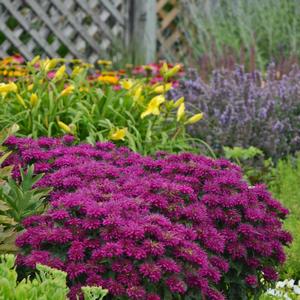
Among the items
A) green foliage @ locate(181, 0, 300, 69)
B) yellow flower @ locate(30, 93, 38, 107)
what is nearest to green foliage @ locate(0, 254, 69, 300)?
yellow flower @ locate(30, 93, 38, 107)

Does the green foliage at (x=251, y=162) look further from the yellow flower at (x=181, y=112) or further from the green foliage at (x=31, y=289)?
the green foliage at (x=31, y=289)

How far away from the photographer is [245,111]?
573 cm

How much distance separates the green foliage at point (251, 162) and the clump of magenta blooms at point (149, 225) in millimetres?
1614

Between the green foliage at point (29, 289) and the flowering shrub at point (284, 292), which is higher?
the green foliage at point (29, 289)

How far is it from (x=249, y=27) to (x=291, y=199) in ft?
15.1

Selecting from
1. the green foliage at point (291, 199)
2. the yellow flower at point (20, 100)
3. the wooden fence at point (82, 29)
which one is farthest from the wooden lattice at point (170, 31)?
the yellow flower at point (20, 100)

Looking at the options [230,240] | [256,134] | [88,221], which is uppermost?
[88,221]

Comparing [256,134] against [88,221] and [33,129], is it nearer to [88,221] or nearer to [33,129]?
[33,129]

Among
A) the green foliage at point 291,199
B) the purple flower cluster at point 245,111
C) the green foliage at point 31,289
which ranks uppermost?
the green foliage at point 31,289

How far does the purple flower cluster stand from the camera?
5645 mm

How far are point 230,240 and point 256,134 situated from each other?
2.83 meters

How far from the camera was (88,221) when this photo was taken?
8.99 feet

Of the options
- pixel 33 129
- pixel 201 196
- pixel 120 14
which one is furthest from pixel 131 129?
pixel 120 14

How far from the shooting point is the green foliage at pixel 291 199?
3.98m
